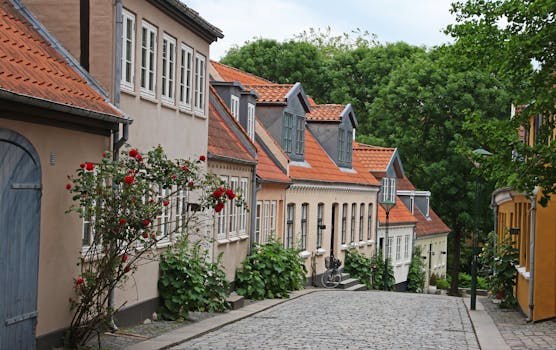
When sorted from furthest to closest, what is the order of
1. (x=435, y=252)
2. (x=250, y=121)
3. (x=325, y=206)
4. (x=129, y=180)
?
(x=435, y=252) < (x=325, y=206) < (x=250, y=121) < (x=129, y=180)

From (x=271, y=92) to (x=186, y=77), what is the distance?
39.5ft

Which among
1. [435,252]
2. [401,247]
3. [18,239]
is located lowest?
[435,252]

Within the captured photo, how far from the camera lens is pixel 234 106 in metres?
25.8

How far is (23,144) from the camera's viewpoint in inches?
450

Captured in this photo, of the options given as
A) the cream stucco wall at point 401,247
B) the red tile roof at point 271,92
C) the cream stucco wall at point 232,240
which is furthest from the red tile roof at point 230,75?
the cream stucco wall at point 401,247

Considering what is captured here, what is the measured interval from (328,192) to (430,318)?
13747 mm

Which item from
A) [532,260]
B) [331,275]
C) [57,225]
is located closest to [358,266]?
[331,275]

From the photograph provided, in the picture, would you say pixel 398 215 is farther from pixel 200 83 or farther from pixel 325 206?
pixel 200 83

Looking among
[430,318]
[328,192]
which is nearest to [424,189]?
[328,192]

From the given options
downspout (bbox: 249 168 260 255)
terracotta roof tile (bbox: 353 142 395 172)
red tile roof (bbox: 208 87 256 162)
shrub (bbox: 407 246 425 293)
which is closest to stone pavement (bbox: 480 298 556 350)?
downspout (bbox: 249 168 260 255)

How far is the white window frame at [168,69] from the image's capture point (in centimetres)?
1736

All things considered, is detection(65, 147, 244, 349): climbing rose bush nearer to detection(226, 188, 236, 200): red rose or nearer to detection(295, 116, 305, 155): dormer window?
detection(226, 188, 236, 200): red rose

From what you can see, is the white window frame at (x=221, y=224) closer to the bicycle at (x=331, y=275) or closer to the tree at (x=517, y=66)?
the tree at (x=517, y=66)

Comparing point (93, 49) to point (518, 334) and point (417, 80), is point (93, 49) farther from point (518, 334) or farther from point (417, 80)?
point (417, 80)
